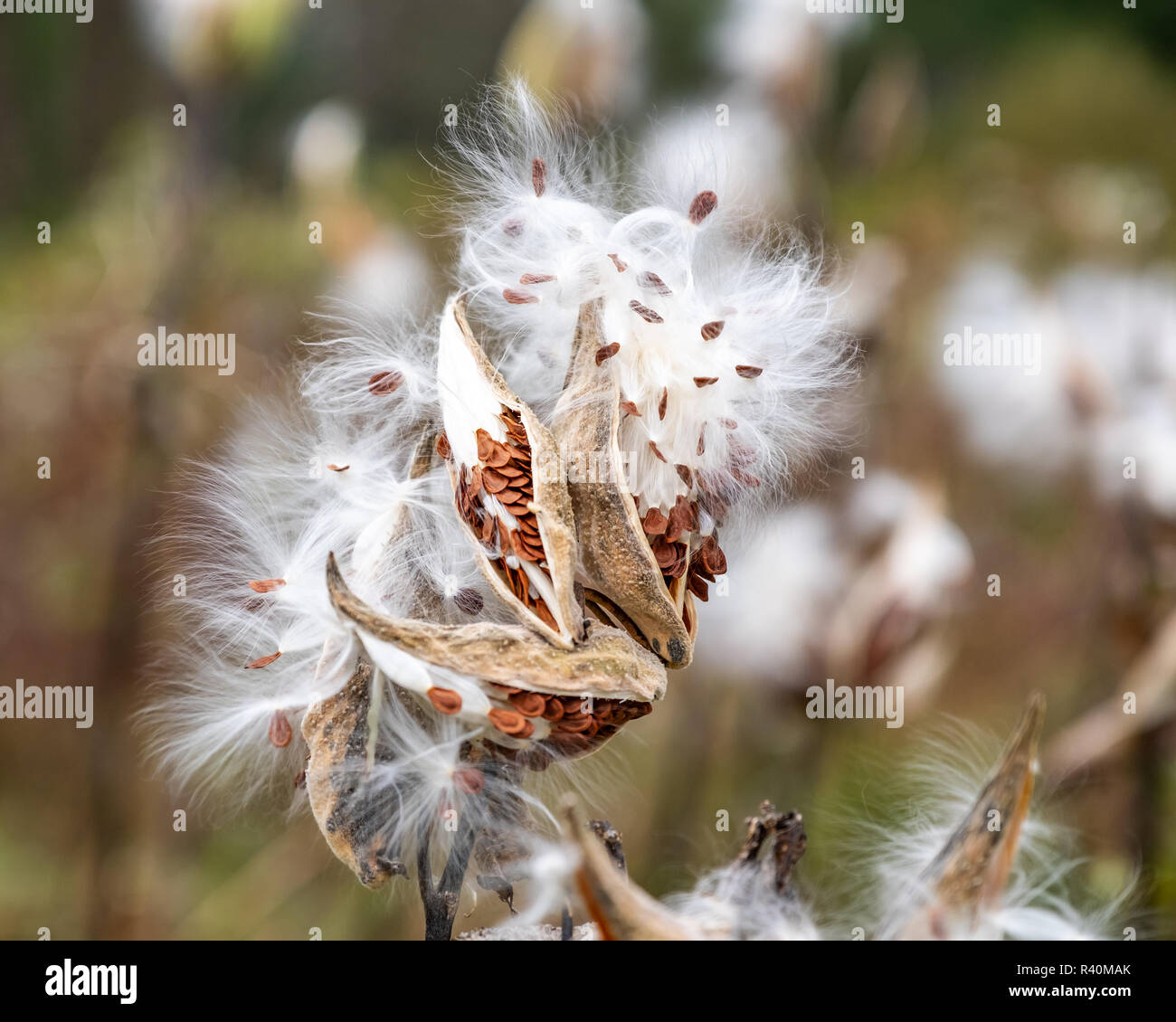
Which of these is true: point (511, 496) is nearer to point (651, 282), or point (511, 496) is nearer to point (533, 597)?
point (533, 597)

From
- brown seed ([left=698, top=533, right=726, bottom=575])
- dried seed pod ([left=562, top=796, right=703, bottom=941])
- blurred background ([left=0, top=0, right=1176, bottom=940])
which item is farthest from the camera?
→ blurred background ([left=0, top=0, right=1176, bottom=940])

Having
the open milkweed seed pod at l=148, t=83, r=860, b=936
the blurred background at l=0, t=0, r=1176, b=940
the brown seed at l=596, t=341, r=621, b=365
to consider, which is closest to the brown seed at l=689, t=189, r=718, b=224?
the open milkweed seed pod at l=148, t=83, r=860, b=936

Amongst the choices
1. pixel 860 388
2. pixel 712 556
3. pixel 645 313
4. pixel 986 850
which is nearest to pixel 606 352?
pixel 645 313

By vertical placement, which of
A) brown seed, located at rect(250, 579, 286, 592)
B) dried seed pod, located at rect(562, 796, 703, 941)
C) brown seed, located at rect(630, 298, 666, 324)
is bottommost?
dried seed pod, located at rect(562, 796, 703, 941)

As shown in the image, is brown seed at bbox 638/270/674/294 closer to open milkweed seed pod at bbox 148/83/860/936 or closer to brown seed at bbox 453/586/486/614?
open milkweed seed pod at bbox 148/83/860/936
